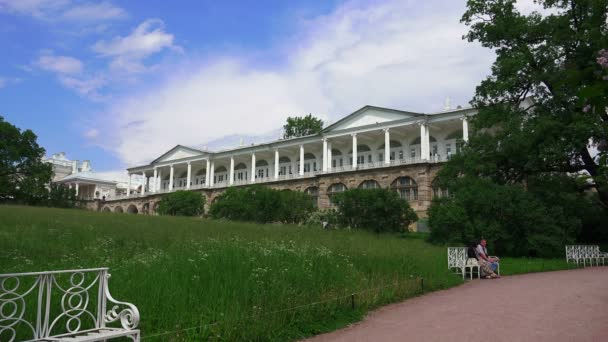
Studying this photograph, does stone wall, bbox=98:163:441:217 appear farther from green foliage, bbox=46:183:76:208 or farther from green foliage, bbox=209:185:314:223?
green foliage, bbox=46:183:76:208

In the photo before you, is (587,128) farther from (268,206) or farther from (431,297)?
(268,206)

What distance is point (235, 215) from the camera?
132ft

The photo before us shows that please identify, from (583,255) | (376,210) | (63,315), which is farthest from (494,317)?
(376,210)

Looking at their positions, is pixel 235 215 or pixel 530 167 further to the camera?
pixel 235 215

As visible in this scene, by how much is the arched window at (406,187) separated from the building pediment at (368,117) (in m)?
6.08

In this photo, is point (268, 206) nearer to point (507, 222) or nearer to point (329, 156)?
point (329, 156)

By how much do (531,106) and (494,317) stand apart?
19.2 metres

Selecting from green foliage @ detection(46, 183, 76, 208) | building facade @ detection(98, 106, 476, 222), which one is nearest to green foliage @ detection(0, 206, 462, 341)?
building facade @ detection(98, 106, 476, 222)

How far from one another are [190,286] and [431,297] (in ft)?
20.0

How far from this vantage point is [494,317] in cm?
805

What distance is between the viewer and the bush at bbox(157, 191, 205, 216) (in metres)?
49.0

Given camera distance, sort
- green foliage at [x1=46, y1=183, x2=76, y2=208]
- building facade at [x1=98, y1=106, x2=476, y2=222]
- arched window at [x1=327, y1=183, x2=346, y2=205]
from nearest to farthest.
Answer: building facade at [x1=98, y1=106, x2=476, y2=222], arched window at [x1=327, y1=183, x2=346, y2=205], green foliage at [x1=46, y1=183, x2=76, y2=208]

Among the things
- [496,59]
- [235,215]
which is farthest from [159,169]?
[496,59]

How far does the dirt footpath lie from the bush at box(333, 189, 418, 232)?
2153 cm
